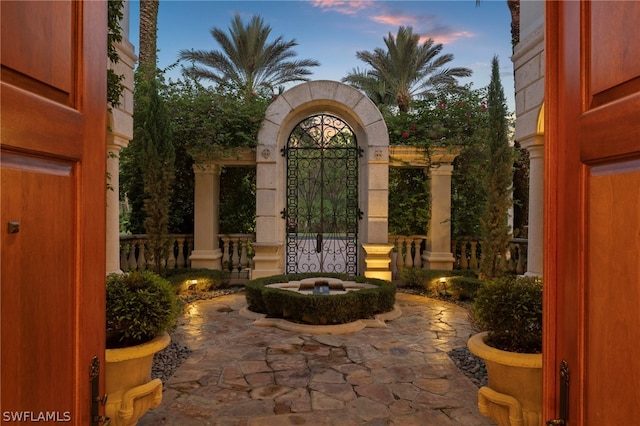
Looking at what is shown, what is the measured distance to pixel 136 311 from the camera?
10.0 ft

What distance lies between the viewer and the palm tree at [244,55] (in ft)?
54.6

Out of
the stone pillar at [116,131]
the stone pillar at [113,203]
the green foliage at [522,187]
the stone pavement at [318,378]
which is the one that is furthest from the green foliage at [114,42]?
the green foliage at [522,187]

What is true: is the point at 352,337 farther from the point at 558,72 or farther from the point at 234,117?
the point at 234,117

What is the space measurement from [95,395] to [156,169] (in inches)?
300

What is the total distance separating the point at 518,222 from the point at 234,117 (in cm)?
822

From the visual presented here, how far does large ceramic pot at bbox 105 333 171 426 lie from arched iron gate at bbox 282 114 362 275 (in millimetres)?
6874

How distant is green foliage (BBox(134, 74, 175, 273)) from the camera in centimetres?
809

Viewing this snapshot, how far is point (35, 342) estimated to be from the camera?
1.03 m

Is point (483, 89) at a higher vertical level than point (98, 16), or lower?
higher

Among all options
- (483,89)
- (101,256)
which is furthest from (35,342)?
(483,89)

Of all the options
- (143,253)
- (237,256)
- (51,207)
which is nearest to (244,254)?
(237,256)

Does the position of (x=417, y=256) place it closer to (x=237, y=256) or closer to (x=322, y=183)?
(x=322, y=183)

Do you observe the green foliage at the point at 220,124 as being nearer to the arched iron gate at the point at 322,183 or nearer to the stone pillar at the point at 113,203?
the arched iron gate at the point at 322,183

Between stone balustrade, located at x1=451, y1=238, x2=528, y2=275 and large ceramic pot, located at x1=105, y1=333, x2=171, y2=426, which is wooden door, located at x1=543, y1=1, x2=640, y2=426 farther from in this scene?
stone balustrade, located at x1=451, y1=238, x2=528, y2=275
